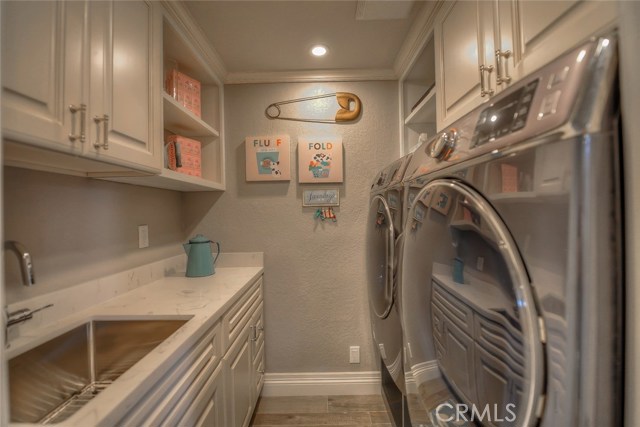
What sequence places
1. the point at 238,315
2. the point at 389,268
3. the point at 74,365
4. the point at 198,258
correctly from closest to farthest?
1. the point at 74,365
2. the point at 389,268
3. the point at 238,315
4. the point at 198,258

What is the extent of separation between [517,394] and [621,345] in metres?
0.21

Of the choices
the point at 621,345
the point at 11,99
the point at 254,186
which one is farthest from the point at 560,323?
the point at 254,186

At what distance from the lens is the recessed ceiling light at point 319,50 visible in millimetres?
1783

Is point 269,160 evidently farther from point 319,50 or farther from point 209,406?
point 209,406

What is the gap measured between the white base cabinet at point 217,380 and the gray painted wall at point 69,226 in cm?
62

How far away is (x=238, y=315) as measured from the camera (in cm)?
148

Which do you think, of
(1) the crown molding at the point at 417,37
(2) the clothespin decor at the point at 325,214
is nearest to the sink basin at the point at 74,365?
(2) the clothespin decor at the point at 325,214

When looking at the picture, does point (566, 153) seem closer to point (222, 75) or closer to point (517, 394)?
point (517, 394)

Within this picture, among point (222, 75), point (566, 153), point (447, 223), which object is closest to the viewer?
point (566, 153)

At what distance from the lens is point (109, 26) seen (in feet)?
3.14

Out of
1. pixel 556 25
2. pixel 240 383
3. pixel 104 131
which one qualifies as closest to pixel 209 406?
pixel 240 383

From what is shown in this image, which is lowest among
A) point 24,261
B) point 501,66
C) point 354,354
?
point 354,354
